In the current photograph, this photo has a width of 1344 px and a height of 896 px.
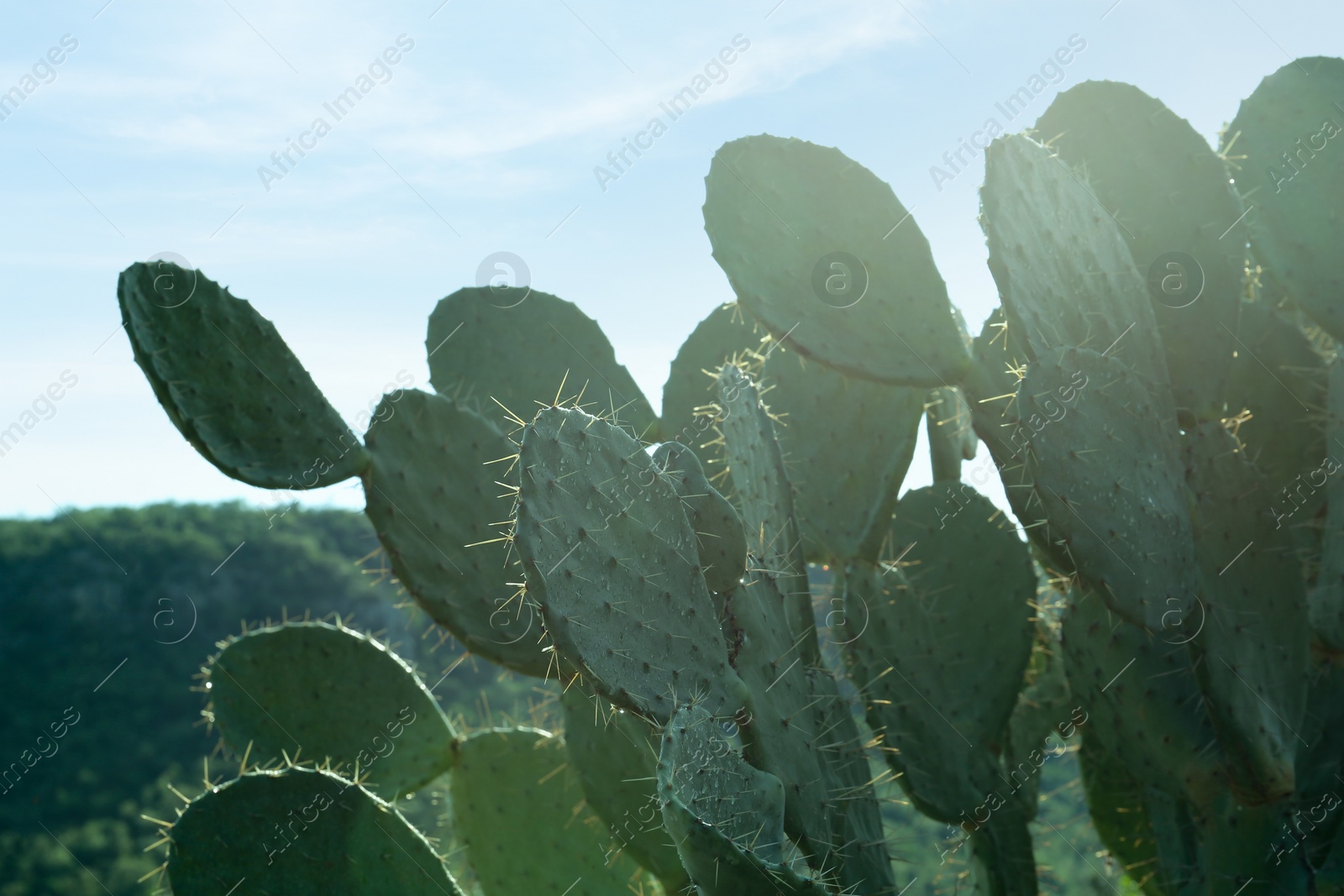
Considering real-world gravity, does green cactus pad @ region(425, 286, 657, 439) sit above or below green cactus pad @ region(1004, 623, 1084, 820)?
above

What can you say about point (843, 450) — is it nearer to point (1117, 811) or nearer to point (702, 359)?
point (702, 359)

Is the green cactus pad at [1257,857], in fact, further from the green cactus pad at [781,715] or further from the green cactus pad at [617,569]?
the green cactus pad at [617,569]

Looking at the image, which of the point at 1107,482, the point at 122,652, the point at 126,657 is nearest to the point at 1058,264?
the point at 1107,482

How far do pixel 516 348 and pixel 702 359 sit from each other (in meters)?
0.38

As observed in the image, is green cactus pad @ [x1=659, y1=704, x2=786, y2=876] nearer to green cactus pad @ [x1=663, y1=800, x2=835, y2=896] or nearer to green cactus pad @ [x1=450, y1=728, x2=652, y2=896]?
green cactus pad @ [x1=663, y1=800, x2=835, y2=896]

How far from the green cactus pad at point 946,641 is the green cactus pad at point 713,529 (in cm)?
50

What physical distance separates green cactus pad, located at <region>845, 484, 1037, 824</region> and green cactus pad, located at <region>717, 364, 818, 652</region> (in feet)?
0.90

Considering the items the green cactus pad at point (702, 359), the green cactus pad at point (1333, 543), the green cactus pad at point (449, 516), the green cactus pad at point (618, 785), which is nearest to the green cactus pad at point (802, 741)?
the green cactus pad at point (618, 785)

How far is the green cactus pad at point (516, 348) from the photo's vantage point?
6.49 ft

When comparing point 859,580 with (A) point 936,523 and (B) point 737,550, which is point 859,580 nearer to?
(A) point 936,523

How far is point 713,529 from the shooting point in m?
1.11

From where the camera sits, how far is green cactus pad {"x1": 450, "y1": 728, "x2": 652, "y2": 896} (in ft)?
5.85

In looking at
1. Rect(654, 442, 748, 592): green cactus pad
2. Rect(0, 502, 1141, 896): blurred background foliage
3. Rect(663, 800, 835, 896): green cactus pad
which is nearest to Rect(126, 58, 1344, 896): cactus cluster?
Rect(654, 442, 748, 592): green cactus pad

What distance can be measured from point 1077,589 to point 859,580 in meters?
0.34
